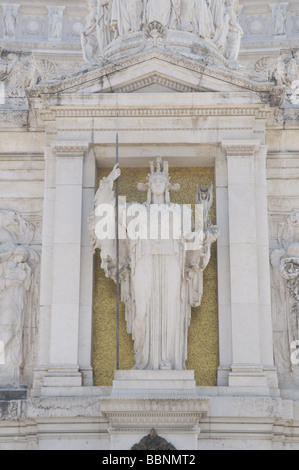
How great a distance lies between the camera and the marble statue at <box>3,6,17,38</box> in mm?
39031

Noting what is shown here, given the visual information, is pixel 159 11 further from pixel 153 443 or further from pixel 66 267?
pixel 153 443

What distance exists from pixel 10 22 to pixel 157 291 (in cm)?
2465

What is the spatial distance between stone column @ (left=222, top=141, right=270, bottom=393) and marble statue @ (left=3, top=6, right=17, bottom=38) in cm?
2250

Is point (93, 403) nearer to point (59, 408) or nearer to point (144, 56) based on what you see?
point (59, 408)

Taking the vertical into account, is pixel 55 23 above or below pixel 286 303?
above

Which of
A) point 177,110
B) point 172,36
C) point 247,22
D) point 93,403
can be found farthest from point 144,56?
point 247,22

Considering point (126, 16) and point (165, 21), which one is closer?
point (165, 21)

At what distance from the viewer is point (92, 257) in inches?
725

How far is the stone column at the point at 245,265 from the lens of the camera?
56.9 feet

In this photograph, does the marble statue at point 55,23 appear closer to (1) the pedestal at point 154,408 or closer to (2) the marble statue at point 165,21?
(2) the marble statue at point 165,21

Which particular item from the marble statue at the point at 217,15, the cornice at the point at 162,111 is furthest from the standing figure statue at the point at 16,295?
the marble statue at the point at 217,15

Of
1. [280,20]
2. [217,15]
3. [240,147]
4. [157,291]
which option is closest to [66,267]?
[157,291]

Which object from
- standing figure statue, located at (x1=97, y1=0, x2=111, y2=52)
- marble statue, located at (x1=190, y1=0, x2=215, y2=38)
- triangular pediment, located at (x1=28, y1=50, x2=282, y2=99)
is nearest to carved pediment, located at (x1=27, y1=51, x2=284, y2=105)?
triangular pediment, located at (x1=28, y1=50, x2=282, y2=99)

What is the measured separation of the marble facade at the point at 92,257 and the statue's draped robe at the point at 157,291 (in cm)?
57
